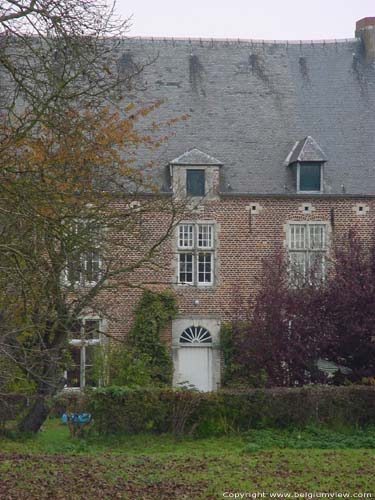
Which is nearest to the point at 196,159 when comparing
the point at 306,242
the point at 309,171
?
the point at 309,171

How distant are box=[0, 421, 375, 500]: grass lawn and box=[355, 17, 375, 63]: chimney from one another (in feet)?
47.2

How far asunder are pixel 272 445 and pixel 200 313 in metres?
9.12

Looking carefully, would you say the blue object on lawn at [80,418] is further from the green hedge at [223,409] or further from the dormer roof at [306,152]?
the dormer roof at [306,152]

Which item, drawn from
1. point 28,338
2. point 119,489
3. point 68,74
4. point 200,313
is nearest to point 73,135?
point 68,74

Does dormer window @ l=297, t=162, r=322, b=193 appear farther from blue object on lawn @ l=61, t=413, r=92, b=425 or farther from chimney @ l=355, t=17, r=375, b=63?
blue object on lawn @ l=61, t=413, r=92, b=425

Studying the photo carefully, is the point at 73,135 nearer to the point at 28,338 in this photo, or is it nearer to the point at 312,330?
the point at 28,338

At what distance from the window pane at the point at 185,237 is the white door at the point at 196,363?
2.69 m

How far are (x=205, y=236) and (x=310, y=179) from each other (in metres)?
3.19

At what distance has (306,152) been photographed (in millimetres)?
23984

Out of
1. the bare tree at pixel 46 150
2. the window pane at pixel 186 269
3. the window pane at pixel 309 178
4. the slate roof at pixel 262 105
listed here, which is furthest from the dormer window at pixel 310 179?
the bare tree at pixel 46 150

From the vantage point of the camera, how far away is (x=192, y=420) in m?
15.6

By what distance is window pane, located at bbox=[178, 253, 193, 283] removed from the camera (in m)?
23.7

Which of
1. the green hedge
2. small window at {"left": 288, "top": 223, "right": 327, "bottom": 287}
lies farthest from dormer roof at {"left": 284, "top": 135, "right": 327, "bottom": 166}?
the green hedge

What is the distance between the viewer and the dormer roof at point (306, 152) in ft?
78.4
